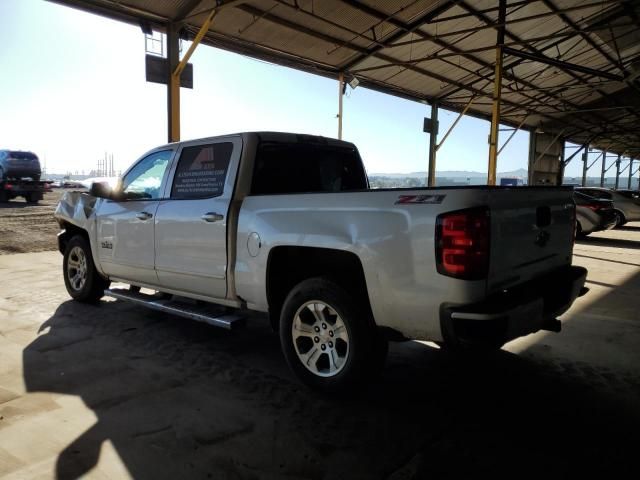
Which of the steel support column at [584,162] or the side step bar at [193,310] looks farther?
the steel support column at [584,162]

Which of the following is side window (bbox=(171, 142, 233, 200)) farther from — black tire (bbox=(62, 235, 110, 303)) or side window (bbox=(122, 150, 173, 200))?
black tire (bbox=(62, 235, 110, 303))

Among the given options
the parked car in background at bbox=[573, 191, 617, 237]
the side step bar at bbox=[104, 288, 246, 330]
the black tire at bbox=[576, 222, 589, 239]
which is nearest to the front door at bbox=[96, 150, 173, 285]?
the side step bar at bbox=[104, 288, 246, 330]

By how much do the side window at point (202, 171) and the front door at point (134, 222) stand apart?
0.25 meters

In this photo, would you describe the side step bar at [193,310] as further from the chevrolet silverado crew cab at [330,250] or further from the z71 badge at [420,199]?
the z71 badge at [420,199]

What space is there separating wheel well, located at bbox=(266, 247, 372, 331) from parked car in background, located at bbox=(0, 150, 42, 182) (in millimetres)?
20213

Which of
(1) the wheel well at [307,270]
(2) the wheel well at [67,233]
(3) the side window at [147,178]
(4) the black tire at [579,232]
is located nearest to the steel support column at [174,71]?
(2) the wheel well at [67,233]

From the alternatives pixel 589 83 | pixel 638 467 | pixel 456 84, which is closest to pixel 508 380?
pixel 638 467

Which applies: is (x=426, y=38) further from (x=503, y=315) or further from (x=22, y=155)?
(x=22, y=155)

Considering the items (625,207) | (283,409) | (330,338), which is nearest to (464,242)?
(330,338)

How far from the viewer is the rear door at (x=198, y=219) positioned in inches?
153

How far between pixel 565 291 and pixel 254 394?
7.68ft

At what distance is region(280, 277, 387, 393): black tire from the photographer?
309cm

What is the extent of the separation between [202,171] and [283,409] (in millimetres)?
2194

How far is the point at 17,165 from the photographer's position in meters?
19.6
